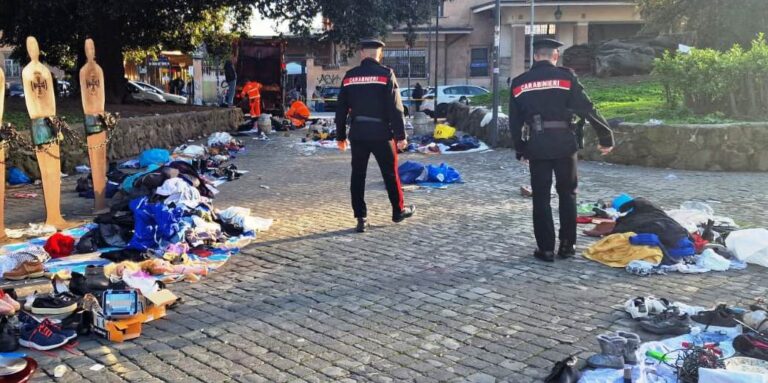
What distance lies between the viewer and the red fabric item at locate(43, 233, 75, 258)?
21.3 ft

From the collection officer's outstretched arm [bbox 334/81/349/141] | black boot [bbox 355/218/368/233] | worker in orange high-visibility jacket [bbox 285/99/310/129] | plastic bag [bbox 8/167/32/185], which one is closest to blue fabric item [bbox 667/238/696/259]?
black boot [bbox 355/218/368/233]

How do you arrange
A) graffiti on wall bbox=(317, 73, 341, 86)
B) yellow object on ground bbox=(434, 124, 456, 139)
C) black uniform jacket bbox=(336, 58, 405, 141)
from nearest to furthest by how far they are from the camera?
black uniform jacket bbox=(336, 58, 405, 141)
yellow object on ground bbox=(434, 124, 456, 139)
graffiti on wall bbox=(317, 73, 341, 86)

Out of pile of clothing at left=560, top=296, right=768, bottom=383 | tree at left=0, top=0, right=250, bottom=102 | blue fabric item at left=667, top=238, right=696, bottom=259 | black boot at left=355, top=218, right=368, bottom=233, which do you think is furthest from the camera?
tree at left=0, top=0, right=250, bottom=102

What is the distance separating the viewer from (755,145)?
1141 cm

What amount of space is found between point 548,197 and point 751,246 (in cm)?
177

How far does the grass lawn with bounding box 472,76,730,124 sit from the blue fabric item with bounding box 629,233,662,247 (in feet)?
22.4

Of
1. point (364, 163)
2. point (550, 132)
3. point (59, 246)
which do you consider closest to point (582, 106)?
point (550, 132)

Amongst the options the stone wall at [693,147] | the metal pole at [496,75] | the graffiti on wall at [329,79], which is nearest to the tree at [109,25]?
the metal pole at [496,75]

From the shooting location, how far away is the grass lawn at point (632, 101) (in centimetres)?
1285

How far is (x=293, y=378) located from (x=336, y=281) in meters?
1.79

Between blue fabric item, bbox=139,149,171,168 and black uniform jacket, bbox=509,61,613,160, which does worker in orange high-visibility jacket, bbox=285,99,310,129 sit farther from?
black uniform jacket, bbox=509,61,613,160

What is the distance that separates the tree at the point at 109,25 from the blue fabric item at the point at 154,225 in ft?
32.8

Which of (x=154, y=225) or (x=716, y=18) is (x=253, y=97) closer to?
(x=716, y=18)

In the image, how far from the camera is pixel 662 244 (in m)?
6.16
